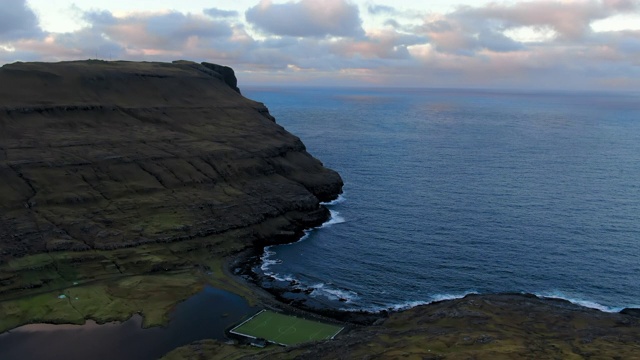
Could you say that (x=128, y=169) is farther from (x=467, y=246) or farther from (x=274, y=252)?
(x=467, y=246)

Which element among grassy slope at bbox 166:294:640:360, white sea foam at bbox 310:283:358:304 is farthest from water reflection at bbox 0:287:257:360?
white sea foam at bbox 310:283:358:304

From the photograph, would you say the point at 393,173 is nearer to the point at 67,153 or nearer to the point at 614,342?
the point at 67,153

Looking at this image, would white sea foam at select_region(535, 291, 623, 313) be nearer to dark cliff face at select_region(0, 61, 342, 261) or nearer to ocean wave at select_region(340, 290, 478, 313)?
ocean wave at select_region(340, 290, 478, 313)

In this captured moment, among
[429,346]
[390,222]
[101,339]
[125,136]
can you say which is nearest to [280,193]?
[390,222]

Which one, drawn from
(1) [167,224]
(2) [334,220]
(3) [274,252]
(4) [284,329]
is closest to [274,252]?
(3) [274,252]

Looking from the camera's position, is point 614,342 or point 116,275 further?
point 116,275

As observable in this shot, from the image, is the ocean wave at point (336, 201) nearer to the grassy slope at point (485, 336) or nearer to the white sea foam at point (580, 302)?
the grassy slope at point (485, 336)

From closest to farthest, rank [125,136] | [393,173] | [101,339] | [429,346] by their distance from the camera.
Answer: [429,346]
[101,339]
[125,136]
[393,173]
